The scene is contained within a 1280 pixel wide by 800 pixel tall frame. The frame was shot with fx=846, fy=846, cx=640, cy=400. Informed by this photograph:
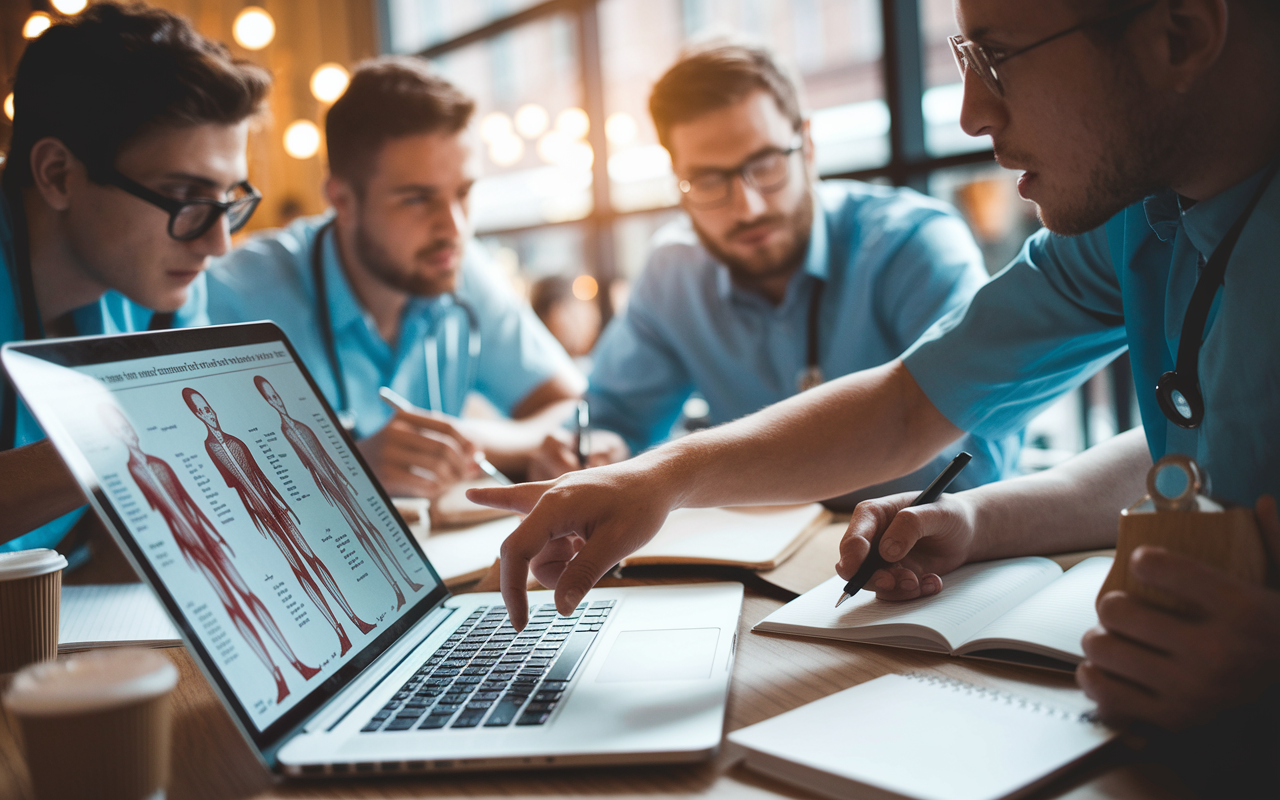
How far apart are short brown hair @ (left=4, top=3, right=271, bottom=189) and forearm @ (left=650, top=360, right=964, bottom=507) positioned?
45.4 inches

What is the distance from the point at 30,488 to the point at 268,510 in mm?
386

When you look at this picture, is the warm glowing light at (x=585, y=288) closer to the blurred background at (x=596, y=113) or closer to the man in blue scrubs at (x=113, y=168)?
the blurred background at (x=596, y=113)

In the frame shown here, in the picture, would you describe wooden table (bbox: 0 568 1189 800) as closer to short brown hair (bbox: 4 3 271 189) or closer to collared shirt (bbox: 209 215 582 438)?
short brown hair (bbox: 4 3 271 189)

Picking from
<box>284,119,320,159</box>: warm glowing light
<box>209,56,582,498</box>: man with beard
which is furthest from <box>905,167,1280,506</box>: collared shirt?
<box>284,119,320,159</box>: warm glowing light

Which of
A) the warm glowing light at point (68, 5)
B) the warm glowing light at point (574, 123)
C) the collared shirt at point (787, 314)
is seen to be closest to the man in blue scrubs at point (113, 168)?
the warm glowing light at point (68, 5)

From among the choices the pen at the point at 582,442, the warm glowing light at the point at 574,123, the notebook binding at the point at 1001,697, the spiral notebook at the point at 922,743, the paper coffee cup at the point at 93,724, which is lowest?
the pen at the point at 582,442

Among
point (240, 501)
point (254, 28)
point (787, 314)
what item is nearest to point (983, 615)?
point (240, 501)

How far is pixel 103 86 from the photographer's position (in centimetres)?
142

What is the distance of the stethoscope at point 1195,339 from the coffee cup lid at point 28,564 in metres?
1.06

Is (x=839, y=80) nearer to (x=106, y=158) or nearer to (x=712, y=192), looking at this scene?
(x=712, y=192)

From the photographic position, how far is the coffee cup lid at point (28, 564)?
771 mm

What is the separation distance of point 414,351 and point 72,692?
1.83 meters

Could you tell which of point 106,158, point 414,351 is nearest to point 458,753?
Result: point 106,158

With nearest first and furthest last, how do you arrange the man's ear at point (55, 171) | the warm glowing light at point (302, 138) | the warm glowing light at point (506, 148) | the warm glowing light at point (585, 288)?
the man's ear at point (55, 171)
the warm glowing light at point (302, 138)
the warm glowing light at point (585, 288)
the warm glowing light at point (506, 148)
